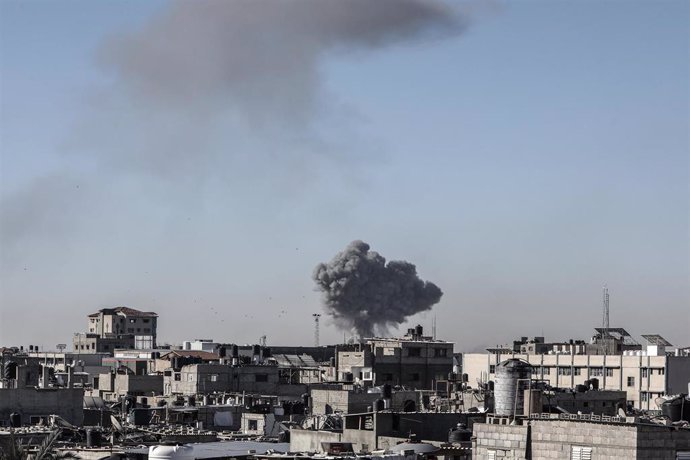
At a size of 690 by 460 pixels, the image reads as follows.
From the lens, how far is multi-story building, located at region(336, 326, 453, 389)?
461 feet

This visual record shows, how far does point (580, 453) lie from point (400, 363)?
100799 mm

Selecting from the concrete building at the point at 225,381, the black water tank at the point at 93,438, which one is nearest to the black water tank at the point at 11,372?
the concrete building at the point at 225,381

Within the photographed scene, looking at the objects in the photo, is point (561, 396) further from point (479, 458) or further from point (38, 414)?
point (479, 458)

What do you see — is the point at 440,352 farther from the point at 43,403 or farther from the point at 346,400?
the point at 43,403

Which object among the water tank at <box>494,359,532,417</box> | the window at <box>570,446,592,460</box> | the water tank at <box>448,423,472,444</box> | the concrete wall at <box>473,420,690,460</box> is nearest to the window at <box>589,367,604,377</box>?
the water tank at <box>494,359,532,417</box>

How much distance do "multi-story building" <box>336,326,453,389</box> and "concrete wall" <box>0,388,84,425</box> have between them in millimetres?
49065

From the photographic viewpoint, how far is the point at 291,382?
13338cm

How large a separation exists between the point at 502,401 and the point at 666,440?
19701 millimetres

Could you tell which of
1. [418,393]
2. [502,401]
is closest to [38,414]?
[418,393]

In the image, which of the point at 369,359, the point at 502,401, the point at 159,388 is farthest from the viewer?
the point at 369,359

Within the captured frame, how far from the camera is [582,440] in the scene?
43.2 m

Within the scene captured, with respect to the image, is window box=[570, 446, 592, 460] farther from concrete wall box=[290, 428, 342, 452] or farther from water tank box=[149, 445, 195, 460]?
concrete wall box=[290, 428, 342, 452]

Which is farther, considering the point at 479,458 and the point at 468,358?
the point at 468,358

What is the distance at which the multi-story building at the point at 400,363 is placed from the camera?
141 meters
